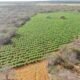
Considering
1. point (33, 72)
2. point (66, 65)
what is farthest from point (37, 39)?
point (66, 65)

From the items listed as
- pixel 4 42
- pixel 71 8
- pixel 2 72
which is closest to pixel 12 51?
pixel 4 42

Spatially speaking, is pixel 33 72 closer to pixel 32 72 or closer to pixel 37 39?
pixel 32 72

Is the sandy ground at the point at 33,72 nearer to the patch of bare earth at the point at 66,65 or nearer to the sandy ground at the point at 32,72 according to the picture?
the sandy ground at the point at 32,72

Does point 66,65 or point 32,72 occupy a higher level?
point 66,65

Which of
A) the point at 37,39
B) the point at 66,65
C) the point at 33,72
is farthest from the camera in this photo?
the point at 37,39

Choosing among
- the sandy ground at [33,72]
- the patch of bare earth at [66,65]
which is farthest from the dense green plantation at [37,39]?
the patch of bare earth at [66,65]

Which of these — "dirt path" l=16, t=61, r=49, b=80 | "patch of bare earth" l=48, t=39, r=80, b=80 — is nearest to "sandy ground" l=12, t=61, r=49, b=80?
"dirt path" l=16, t=61, r=49, b=80

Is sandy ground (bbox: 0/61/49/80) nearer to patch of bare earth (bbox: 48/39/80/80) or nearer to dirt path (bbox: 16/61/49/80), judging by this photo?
dirt path (bbox: 16/61/49/80)

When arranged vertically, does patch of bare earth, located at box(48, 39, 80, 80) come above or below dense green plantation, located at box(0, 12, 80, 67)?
above

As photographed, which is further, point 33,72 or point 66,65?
point 33,72
